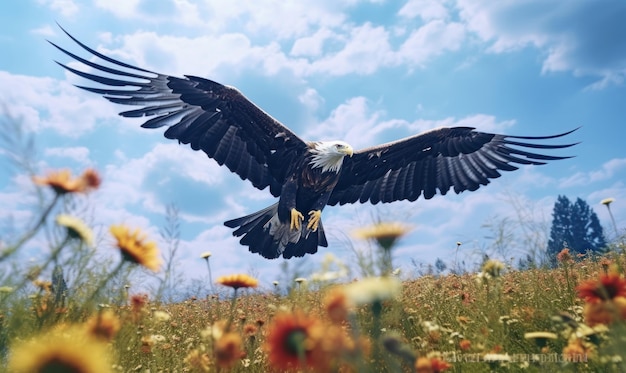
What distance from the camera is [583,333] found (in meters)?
1.70

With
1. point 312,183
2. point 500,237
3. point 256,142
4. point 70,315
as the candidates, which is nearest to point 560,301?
point 500,237

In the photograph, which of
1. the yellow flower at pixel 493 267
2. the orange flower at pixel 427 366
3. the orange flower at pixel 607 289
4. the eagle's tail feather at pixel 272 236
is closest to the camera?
the orange flower at pixel 427 366

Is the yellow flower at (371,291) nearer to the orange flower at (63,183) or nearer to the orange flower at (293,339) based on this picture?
the orange flower at (293,339)

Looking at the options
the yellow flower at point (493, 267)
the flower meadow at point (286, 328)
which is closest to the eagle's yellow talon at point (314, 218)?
the flower meadow at point (286, 328)

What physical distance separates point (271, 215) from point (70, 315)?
232 inches

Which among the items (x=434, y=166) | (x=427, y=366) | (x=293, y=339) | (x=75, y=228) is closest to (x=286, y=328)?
(x=293, y=339)

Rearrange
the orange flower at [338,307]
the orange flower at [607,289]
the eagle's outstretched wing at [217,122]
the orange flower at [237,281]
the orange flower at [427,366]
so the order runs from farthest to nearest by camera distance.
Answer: the eagle's outstretched wing at [217,122] → the orange flower at [237,281] → the orange flower at [607,289] → the orange flower at [427,366] → the orange flower at [338,307]

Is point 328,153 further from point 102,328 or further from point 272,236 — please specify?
point 102,328

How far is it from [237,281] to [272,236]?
6.17m

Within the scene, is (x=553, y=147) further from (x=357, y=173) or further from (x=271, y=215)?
(x=271, y=215)

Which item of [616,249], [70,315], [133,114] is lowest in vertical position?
[70,315]

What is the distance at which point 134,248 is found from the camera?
1551 mm

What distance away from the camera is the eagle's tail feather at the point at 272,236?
7.85 metres

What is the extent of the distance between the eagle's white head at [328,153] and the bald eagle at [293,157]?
16mm
